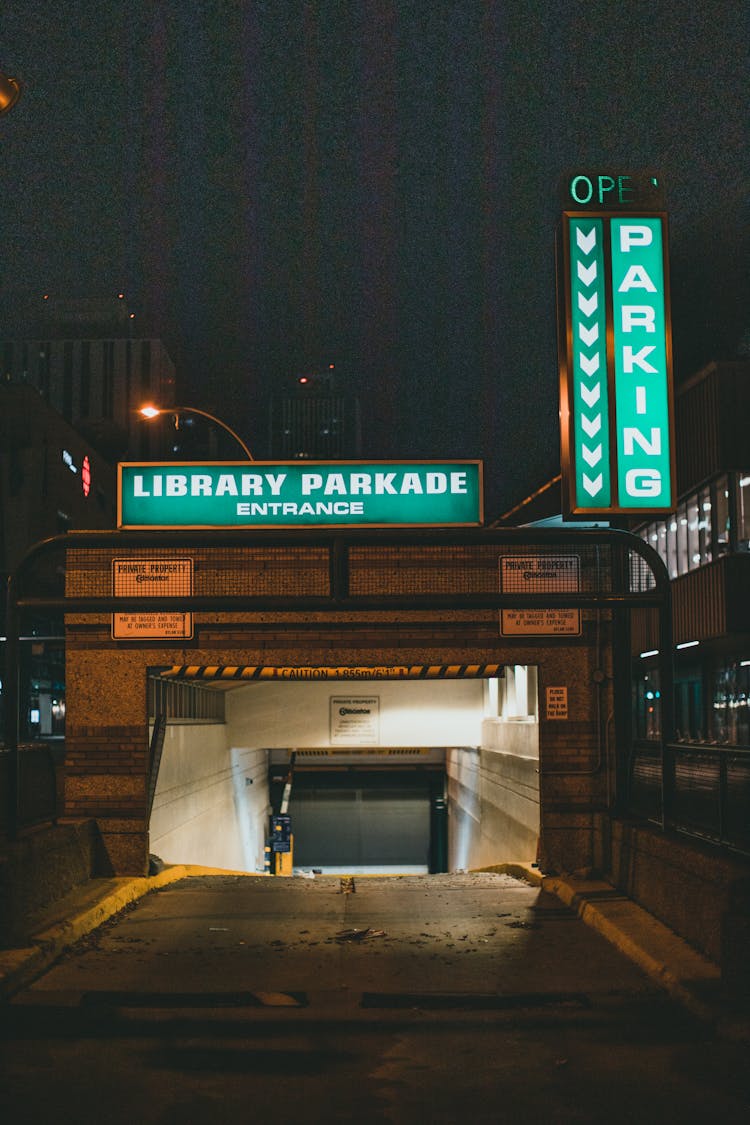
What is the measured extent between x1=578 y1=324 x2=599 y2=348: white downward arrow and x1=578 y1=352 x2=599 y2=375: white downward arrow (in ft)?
0.50

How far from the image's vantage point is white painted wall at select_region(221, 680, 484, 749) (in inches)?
1067

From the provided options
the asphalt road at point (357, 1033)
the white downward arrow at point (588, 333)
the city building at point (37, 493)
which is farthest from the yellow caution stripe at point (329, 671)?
the city building at point (37, 493)

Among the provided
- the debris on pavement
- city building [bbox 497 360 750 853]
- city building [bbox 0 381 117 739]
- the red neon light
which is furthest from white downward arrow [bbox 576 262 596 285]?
the red neon light

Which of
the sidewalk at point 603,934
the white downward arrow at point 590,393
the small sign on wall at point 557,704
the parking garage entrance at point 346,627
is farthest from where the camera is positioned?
the small sign on wall at point 557,704

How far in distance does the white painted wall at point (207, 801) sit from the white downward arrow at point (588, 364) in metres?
10.1

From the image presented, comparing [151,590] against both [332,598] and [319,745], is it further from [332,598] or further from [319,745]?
[319,745]

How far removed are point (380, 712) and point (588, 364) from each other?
1491 cm

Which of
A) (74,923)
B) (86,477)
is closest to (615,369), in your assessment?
(74,923)

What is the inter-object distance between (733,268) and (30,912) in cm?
3492

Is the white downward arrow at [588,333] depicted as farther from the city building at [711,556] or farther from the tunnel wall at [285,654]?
the city building at [711,556]

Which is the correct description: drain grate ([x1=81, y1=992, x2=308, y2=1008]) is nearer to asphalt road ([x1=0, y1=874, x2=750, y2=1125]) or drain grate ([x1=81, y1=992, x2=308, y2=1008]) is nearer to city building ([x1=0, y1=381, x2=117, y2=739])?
asphalt road ([x1=0, y1=874, x2=750, y2=1125])

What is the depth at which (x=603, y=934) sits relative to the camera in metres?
10.9

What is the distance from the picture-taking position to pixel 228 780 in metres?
29.1

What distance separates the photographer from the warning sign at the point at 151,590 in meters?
14.1
